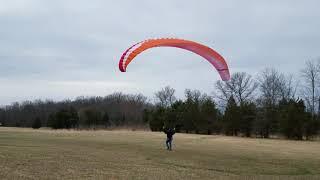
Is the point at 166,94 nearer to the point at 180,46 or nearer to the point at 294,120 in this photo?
the point at 294,120

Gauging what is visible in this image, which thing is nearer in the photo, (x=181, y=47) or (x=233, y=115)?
(x=181, y=47)

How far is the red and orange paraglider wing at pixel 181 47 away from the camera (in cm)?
2097

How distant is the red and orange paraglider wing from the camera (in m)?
21.0

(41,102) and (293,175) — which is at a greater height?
(41,102)


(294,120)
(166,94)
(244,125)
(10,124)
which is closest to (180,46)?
(294,120)

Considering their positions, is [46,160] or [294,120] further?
[294,120]

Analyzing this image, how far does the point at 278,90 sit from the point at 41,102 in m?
108

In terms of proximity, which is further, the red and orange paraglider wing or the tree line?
the tree line

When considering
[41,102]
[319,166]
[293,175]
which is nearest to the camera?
[293,175]

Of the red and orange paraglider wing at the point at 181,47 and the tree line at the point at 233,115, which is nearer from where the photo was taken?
the red and orange paraglider wing at the point at 181,47

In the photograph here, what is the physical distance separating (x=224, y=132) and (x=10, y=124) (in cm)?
7673

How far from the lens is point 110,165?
20.9 metres

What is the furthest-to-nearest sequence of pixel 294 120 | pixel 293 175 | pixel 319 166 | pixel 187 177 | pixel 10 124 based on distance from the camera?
pixel 10 124
pixel 294 120
pixel 319 166
pixel 293 175
pixel 187 177

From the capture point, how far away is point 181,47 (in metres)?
25.2
